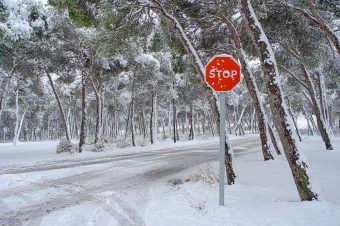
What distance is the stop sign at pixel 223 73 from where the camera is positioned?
538cm

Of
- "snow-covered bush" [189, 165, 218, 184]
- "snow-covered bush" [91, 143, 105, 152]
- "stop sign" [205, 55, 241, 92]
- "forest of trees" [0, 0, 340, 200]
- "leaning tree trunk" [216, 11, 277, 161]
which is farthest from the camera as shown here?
"snow-covered bush" [91, 143, 105, 152]

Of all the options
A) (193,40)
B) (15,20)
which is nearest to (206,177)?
(193,40)

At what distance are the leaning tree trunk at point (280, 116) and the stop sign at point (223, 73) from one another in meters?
1.22

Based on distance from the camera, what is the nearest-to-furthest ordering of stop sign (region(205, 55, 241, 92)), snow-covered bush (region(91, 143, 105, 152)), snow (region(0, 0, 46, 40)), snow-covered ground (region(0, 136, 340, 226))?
snow-covered ground (region(0, 136, 340, 226))
stop sign (region(205, 55, 241, 92))
snow (region(0, 0, 46, 40))
snow-covered bush (region(91, 143, 105, 152))

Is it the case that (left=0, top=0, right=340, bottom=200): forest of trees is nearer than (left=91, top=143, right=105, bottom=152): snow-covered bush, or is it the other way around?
(left=0, top=0, right=340, bottom=200): forest of trees

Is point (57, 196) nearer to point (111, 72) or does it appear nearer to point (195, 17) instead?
point (195, 17)

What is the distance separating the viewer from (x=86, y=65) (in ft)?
69.6

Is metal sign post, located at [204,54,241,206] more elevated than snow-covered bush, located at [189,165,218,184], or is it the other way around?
metal sign post, located at [204,54,241,206]

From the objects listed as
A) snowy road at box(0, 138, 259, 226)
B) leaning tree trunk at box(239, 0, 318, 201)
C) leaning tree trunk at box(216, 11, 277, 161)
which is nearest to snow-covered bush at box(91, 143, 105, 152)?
snowy road at box(0, 138, 259, 226)

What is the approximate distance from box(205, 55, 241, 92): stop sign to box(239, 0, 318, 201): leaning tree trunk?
1223 mm

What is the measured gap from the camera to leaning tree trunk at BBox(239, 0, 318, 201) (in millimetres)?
5750

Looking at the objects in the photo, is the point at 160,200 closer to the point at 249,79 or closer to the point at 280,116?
the point at 280,116

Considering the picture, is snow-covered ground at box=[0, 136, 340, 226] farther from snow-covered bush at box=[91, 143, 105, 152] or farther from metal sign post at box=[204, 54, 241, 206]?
snow-covered bush at box=[91, 143, 105, 152]

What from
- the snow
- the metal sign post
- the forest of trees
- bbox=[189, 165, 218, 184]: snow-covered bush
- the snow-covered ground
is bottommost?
the snow-covered ground
